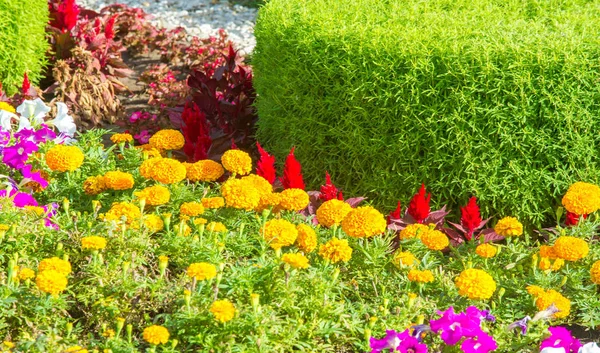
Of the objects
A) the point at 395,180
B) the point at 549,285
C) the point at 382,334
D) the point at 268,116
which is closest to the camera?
the point at 382,334

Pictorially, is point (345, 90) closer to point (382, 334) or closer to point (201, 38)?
point (382, 334)

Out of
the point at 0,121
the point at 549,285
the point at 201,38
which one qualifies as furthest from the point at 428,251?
the point at 201,38

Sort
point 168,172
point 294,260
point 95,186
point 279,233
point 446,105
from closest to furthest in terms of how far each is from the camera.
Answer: point 294,260, point 279,233, point 168,172, point 95,186, point 446,105

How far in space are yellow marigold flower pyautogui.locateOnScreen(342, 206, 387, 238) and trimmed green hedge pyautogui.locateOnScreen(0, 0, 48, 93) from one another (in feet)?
9.93

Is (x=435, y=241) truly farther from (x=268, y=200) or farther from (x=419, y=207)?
(x=268, y=200)

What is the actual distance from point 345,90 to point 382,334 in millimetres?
1519

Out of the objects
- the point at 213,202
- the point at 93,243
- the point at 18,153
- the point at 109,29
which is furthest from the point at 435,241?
the point at 109,29

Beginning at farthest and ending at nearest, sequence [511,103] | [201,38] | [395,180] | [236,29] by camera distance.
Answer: [236,29], [201,38], [395,180], [511,103]

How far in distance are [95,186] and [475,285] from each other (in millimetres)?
1692

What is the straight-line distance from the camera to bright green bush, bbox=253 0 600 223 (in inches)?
160

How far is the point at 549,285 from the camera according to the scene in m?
3.47

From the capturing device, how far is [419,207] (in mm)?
3941

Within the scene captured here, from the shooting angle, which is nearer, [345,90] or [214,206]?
[214,206]

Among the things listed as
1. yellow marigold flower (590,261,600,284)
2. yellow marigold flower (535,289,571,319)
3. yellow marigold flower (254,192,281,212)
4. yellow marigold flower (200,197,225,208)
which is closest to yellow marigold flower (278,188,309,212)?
yellow marigold flower (254,192,281,212)
